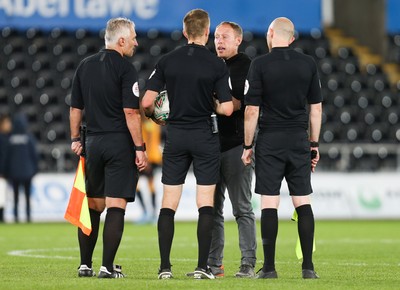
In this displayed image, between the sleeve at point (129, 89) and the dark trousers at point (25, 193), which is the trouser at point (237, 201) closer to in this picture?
the sleeve at point (129, 89)

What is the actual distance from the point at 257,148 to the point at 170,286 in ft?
4.98

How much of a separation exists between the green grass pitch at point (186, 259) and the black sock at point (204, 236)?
0.68ft

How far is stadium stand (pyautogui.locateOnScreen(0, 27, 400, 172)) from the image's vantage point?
2309 cm

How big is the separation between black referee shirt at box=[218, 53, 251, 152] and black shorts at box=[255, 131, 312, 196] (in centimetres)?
40

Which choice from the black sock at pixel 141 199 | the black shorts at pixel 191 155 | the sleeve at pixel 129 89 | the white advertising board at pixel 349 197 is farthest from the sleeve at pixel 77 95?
the white advertising board at pixel 349 197

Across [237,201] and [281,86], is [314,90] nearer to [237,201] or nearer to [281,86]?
[281,86]

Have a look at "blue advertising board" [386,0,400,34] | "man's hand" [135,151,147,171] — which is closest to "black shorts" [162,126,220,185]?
"man's hand" [135,151,147,171]

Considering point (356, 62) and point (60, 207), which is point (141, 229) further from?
point (356, 62)

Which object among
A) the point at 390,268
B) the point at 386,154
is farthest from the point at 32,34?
the point at 390,268

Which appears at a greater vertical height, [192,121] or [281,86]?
[281,86]

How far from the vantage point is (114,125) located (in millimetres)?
8688

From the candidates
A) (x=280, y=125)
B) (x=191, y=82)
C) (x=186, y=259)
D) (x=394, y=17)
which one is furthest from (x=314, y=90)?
(x=394, y=17)

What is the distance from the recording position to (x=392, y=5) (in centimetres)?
2738

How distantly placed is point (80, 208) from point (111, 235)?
0.35 metres
